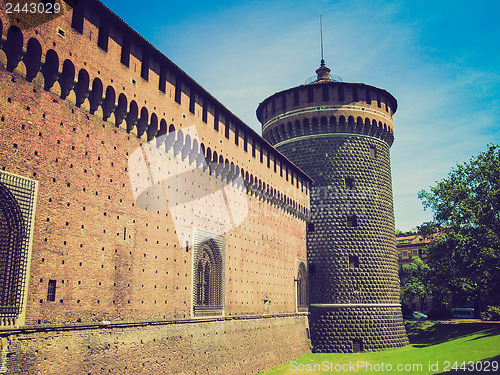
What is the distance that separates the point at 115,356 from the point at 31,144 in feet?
20.0

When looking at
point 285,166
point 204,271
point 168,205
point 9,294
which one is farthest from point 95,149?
point 285,166

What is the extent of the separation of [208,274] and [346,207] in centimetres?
1257

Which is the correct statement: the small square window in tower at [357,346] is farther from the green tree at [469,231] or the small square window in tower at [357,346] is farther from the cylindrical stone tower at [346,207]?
the green tree at [469,231]

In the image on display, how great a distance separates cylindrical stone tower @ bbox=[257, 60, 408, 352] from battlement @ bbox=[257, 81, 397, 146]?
63mm

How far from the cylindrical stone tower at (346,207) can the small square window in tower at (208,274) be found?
10.5 meters

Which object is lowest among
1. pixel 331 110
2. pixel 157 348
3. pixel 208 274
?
pixel 157 348

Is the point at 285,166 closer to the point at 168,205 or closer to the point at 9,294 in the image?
the point at 168,205

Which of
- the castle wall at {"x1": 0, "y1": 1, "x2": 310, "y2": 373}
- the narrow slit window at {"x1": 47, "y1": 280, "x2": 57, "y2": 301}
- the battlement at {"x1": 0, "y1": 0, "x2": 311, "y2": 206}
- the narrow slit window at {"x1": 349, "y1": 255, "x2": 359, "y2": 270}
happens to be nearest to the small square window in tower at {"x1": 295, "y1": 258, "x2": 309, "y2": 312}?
the narrow slit window at {"x1": 349, "y1": 255, "x2": 359, "y2": 270}

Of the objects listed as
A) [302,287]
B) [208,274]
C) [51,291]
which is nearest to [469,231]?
[302,287]

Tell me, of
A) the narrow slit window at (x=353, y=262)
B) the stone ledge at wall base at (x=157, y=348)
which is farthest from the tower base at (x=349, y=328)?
the stone ledge at wall base at (x=157, y=348)

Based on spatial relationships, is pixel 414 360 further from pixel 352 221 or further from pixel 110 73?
pixel 110 73

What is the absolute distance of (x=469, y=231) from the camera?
3045cm

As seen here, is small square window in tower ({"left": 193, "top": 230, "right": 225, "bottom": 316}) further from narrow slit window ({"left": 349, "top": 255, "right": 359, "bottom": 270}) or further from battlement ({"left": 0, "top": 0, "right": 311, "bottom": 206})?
narrow slit window ({"left": 349, "top": 255, "right": 359, "bottom": 270})

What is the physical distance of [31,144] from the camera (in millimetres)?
11141
